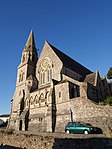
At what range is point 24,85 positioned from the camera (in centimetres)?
3844

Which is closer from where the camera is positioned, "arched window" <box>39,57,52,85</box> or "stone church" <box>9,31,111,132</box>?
"stone church" <box>9,31,111,132</box>

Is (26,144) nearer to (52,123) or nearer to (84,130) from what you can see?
(84,130)

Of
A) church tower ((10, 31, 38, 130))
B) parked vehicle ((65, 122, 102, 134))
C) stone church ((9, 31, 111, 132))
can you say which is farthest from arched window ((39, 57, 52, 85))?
parked vehicle ((65, 122, 102, 134))

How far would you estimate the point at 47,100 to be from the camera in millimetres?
31031

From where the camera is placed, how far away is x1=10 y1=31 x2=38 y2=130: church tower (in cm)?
3350

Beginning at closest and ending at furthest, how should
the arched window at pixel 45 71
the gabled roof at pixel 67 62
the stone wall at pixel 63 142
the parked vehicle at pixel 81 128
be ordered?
the stone wall at pixel 63 142 < the parked vehicle at pixel 81 128 < the gabled roof at pixel 67 62 < the arched window at pixel 45 71

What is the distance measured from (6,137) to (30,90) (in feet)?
52.7

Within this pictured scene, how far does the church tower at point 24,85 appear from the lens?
1319 inches

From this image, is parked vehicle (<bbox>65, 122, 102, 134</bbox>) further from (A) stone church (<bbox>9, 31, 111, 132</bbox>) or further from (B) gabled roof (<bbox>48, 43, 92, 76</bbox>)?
(B) gabled roof (<bbox>48, 43, 92, 76</bbox>)

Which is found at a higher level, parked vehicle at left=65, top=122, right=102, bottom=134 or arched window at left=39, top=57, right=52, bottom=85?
arched window at left=39, top=57, right=52, bottom=85

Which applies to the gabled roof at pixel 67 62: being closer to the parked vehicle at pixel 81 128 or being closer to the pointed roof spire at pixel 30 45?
the pointed roof spire at pixel 30 45

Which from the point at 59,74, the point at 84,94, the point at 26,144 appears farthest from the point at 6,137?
the point at 59,74

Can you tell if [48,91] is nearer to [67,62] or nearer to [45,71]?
[45,71]

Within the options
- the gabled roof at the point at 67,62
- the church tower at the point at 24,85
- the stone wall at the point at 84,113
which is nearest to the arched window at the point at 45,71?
the church tower at the point at 24,85
